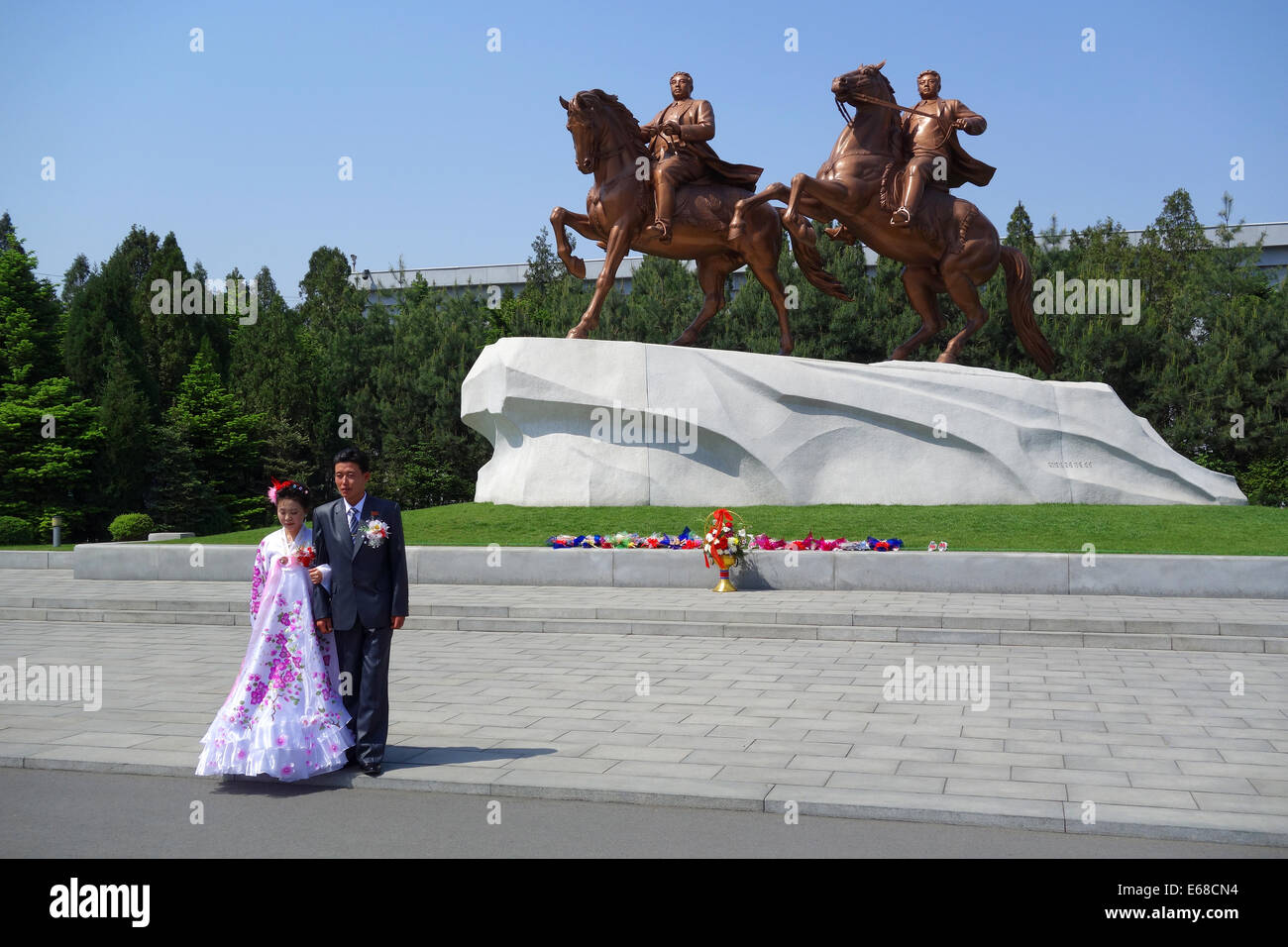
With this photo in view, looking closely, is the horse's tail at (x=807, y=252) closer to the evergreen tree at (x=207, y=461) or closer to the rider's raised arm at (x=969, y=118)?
the rider's raised arm at (x=969, y=118)

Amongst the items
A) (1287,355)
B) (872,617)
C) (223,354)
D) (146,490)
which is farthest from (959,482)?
(223,354)

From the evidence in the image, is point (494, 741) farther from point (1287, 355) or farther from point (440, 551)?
point (1287, 355)

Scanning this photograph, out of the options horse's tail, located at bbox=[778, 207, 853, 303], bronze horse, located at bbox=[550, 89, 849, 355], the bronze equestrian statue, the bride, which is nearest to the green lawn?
bronze horse, located at bbox=[550, 89, 849, 355]

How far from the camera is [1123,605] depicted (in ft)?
38.6

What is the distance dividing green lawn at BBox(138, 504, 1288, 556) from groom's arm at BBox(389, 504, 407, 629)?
31.5 ft

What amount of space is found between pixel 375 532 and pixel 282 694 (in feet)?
3.08

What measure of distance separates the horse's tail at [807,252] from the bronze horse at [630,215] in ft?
0.08

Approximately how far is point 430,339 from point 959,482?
69.9 feet

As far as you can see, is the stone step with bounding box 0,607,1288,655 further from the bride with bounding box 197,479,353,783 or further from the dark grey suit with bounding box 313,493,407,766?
the bride with bounding box 197,479,353,783

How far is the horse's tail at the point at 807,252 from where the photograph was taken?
18.2m

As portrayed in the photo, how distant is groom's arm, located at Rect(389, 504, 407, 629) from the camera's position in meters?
6.01

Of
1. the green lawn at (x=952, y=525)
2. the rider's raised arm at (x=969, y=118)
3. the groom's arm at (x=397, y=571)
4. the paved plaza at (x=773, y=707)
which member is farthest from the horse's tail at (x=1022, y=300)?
the groom's arm at (x=397, y=571)

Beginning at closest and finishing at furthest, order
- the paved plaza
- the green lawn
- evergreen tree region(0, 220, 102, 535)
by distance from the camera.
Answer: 1. the paved plaza
2. the green lawn
3. evergreen tree region(0, 220, 102, 535)

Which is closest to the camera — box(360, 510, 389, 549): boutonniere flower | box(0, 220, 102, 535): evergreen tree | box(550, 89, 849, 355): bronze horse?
box(360, 510, 389, 549): boutonniere flower
